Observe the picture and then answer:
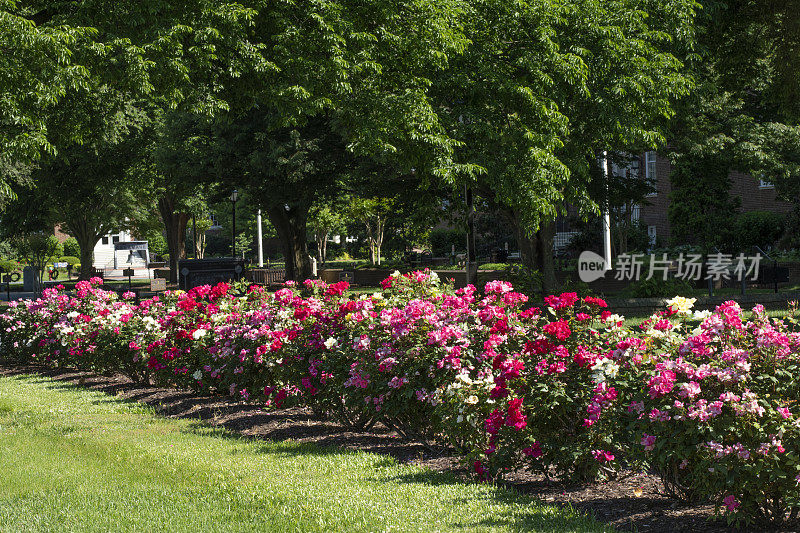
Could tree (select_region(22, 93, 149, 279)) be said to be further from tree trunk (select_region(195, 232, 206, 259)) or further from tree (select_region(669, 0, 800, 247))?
tree trunk (select_region(195, 232, 206, 259))

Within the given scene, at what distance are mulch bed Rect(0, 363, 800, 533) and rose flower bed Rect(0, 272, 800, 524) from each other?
0.14 m

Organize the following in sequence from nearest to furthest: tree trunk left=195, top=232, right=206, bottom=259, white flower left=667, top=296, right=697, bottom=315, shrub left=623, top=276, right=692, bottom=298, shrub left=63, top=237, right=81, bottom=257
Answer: white flower left=667, top=296, right=697, bottom=315
shrub left=623, top=276, right=692, bottom=298
tree trunk left=195, top=232, right=206, bottom=259
shrub left=63, top=237, right=81, bottom=257

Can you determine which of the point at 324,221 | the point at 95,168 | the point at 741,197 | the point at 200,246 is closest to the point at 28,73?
the point at 95,168

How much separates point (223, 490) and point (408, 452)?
6.45ft

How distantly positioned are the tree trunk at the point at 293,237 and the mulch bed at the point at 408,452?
16559 millimetres

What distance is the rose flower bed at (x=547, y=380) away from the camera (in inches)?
170

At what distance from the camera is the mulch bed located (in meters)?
4.78

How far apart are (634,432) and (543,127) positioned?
972 centimetres

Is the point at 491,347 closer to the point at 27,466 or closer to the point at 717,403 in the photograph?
the point at 717,403

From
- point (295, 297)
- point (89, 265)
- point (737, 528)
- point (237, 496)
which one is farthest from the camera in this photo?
point (89, 265)

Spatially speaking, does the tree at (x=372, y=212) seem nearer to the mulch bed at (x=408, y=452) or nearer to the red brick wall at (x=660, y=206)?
the red brick wall at (x=660, y=206)

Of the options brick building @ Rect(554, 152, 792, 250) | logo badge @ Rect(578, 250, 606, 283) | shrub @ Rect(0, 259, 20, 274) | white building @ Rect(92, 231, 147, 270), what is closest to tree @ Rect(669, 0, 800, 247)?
logo badge @ Rect(578, 250, 606, 283)

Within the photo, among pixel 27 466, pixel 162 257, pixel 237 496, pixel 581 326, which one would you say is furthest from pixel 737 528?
pixel 162 257

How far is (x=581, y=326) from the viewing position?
5.85 metres
